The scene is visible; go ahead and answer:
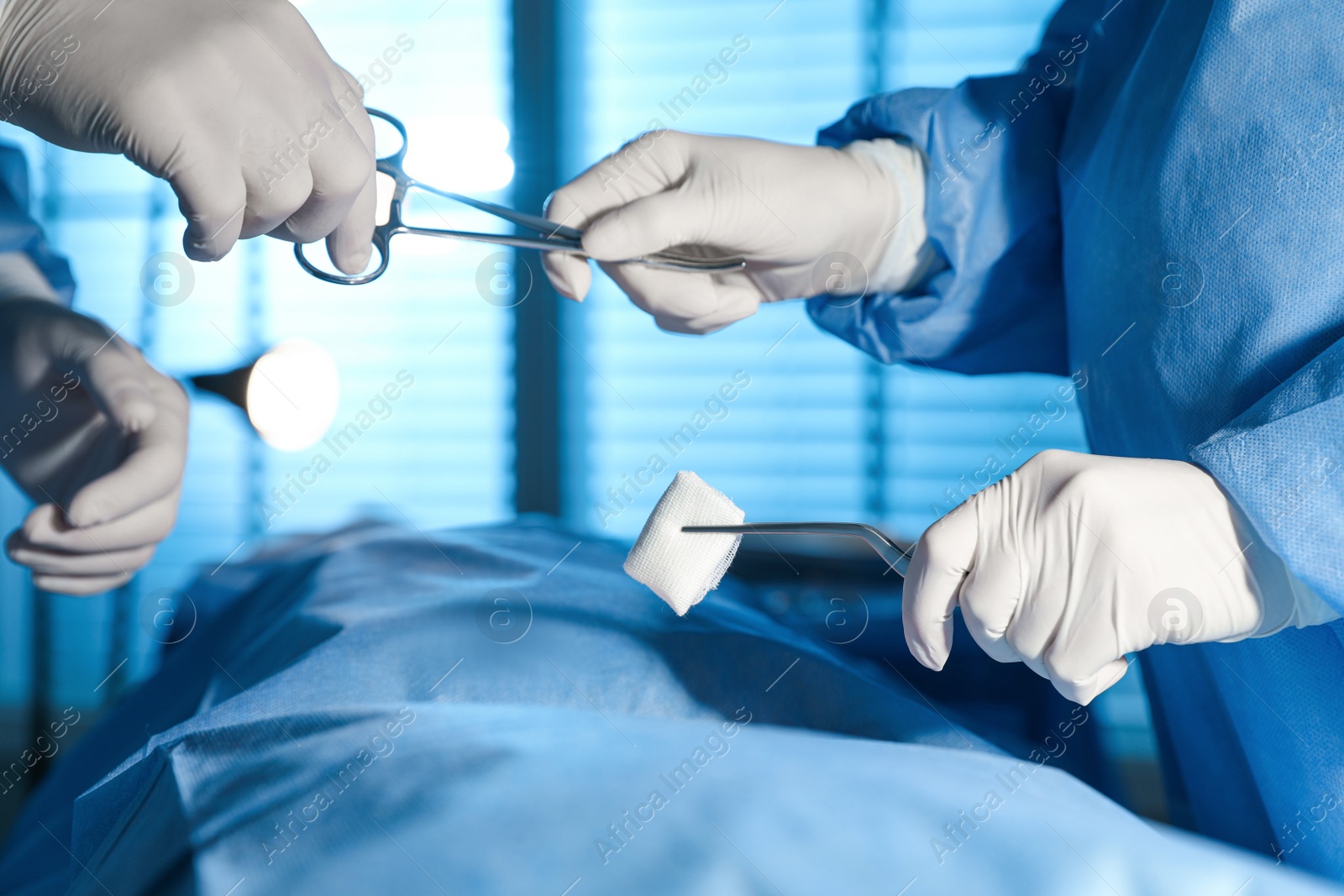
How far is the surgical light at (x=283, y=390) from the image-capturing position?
3.87ft

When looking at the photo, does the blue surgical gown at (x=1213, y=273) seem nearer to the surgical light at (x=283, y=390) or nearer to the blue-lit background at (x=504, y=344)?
the surgical light at (x=283, y=390)

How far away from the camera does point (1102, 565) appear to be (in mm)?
569

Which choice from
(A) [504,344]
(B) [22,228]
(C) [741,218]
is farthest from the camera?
(A) [504,344]

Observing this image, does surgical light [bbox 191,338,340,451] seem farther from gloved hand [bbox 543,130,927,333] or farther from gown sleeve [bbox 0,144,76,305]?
gloved hand [bbox 543,130,927,333]

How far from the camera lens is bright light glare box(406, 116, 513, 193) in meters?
2.25

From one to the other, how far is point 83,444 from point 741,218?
2.99 feet

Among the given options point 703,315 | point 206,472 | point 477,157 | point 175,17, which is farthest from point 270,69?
point 206,472

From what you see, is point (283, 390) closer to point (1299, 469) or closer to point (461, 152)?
point (461, 152)

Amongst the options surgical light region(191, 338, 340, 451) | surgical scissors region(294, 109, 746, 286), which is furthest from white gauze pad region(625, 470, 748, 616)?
surgical light region(191, 338, 340, 451)

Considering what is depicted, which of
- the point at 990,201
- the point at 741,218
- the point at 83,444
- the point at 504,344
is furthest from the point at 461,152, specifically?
the point at 990,201

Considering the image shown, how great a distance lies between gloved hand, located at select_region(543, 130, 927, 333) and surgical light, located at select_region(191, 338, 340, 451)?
1.85 feet

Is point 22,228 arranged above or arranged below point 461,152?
above

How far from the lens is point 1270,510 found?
526 mm

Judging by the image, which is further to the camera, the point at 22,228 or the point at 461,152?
the point at 461,152
